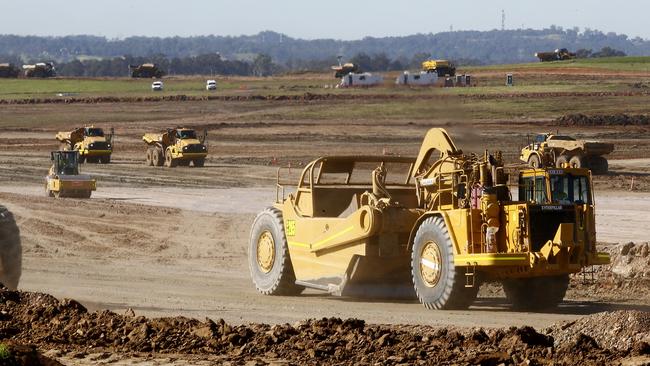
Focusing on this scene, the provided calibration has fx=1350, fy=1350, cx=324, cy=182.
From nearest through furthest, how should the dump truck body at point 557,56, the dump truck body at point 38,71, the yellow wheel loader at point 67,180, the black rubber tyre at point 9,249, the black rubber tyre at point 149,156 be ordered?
the black rubber tyre at point 9,249 < the yellow wheel loader at point 67,180 < the black rubber tyre at point 149,156 < the dump truck body at point 38,71 < the dump truck body at point 557,56

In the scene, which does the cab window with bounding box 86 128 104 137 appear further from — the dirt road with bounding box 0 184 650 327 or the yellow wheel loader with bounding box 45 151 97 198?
the yellow wheel loader with bounding box 45 151 97 198

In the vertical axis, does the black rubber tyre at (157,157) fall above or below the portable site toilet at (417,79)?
below

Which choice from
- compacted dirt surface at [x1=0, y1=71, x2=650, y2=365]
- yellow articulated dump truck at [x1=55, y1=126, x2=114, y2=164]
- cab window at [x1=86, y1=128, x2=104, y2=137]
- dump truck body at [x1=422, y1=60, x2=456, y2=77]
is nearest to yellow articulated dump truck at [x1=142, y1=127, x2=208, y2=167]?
compacted dirt surface at [x1=0, y1=71, x2=650, y2=365]

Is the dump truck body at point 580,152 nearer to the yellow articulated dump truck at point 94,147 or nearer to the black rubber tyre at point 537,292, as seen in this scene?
the yellow articulated dump truck at point 94,147

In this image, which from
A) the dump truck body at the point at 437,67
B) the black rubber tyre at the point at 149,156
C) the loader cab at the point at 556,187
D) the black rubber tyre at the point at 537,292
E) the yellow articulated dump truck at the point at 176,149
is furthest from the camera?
the black rubber tyre at the point at 149,156

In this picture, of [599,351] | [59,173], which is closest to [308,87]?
[59,173]

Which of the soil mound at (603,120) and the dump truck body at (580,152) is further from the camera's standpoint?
the soil mound at (603,120)

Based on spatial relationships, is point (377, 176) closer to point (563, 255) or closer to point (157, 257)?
point (563, 255)

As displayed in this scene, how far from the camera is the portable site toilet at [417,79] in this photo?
28.3m

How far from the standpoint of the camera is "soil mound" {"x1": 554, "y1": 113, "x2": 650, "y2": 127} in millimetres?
78562

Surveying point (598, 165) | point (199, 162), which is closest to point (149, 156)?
point (199, 162)

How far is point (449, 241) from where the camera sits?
19750 millimetres

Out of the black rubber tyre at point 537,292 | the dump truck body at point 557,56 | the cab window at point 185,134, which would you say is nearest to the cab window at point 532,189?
the black rubber tyre at point 537,292

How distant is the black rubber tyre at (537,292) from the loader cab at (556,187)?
1.42 meters
